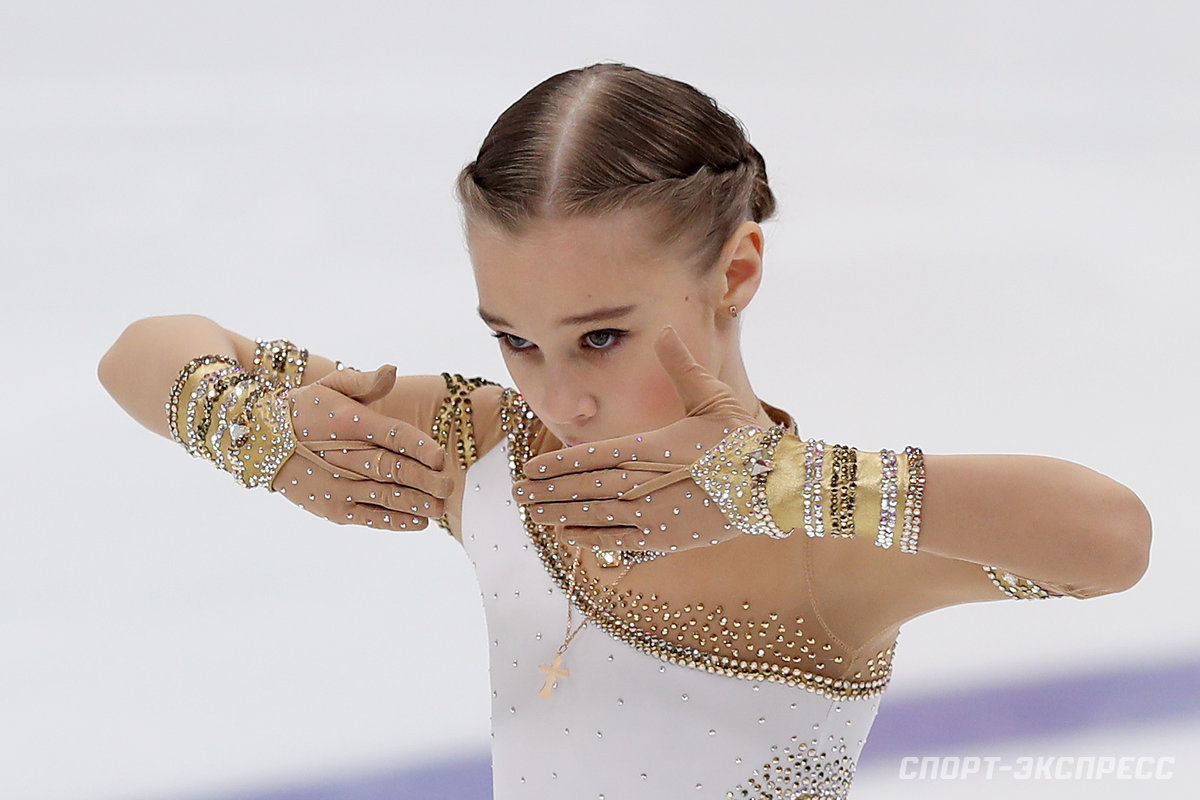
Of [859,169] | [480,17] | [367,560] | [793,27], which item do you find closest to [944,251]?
[859,169]

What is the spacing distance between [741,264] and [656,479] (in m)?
0.38

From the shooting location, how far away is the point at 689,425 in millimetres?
1483

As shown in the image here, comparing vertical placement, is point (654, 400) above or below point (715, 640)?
above

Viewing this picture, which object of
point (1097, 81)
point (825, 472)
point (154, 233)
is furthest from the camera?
point (1097, 81)

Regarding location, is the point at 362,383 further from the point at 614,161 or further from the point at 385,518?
the point at 614,161

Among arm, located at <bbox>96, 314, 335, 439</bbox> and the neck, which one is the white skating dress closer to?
the neck

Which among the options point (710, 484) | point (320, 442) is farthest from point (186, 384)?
point (710, 484)

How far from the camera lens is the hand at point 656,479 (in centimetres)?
147

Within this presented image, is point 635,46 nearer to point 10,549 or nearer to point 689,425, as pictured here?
point 10,549

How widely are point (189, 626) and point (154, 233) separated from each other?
3.69ft

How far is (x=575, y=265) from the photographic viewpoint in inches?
62.2

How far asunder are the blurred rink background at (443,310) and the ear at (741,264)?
1410 millimetres

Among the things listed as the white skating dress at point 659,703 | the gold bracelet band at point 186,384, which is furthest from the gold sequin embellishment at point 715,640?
the gold bracelet band at point 186,384

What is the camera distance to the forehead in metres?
1.58
